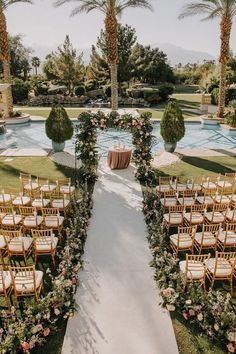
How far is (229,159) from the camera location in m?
18.7

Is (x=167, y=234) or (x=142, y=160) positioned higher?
(x=142, y=160)

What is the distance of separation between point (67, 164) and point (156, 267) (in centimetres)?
1037

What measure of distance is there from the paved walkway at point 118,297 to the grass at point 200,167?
5141 millimetres

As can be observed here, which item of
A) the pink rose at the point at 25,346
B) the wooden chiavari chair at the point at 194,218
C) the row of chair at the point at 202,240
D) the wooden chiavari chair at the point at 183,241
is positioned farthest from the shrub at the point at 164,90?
the pink rose at the point at 25,346

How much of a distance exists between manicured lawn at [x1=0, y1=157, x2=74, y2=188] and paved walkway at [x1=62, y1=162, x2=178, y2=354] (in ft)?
16.6

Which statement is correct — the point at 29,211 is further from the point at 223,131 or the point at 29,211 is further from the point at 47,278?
the point at 223,131

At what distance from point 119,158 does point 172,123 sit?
162 inches

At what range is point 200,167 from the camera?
17.2m

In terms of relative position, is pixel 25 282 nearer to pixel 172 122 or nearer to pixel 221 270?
pixel 221 270

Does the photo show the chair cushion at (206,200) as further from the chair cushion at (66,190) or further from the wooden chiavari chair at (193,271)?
the chair cushion at (66,190)

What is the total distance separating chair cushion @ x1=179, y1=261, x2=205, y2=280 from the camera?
758 centimetres

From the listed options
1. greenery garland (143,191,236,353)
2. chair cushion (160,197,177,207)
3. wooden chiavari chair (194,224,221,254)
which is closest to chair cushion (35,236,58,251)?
greenery garland (143,191,236,353)

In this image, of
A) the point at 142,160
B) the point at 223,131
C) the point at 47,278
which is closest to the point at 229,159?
the point at 142,160

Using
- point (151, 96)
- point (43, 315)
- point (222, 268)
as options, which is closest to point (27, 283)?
point (43, 315)
